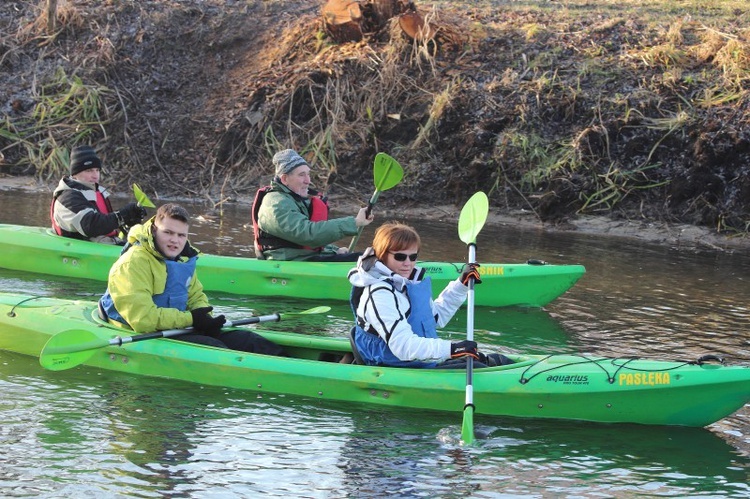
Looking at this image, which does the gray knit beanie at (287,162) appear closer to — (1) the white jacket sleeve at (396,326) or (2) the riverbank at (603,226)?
(1) the white jacket sleeve at (396,326)

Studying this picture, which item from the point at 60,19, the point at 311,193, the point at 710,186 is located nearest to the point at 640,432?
the point at 311,193

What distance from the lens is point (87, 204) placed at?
942 cm

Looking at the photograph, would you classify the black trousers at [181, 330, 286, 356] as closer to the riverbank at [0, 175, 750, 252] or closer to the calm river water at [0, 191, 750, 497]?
the calm river water at [0, 191, 750, 497]

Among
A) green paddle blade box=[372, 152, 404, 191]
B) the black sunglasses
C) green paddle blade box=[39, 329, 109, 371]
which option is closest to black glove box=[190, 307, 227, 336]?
green paddle blade box=[39, 329, 109, 371]

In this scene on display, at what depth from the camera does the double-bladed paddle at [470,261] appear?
5.73 meters

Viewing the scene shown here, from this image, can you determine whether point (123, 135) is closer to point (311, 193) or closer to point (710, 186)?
point (311, 193)

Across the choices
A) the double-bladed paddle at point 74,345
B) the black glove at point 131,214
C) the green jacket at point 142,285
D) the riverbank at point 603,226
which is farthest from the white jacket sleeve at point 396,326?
the riverbank at point 603,226

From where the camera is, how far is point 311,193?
9.36 meters

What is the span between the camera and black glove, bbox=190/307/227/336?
6.61m

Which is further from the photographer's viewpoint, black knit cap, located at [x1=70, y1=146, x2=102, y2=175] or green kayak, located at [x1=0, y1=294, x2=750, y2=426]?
black knit cap, located at [x1=70, y1=146, x2=102, y2=175]

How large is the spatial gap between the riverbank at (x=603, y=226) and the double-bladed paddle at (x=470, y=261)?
5345mm

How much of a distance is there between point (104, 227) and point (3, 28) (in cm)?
930

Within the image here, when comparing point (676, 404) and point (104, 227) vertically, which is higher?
point (104, 227)

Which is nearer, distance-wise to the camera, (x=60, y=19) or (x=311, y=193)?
(x=311, y=193)
